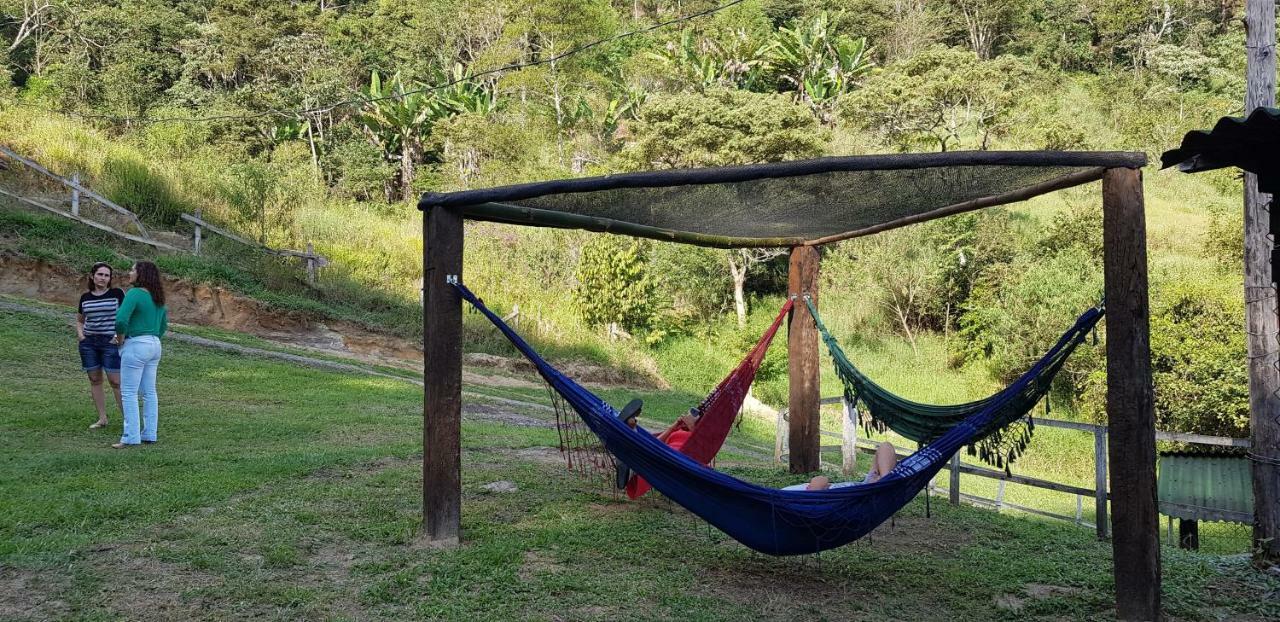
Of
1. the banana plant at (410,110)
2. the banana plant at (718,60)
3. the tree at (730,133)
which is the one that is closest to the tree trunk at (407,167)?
the banana plant at (410,110)

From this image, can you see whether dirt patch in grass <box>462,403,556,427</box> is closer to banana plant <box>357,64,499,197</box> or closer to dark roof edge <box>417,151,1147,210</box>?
dark roof edge <box>417,151,1147,210</box>

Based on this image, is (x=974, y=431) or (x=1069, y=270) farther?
(x=1069, y=270)

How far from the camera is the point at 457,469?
3.51 metres

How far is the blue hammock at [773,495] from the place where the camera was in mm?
2980

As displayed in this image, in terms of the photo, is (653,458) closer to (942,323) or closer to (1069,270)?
(1069,270)

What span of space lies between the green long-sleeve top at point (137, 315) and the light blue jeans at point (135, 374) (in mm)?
47

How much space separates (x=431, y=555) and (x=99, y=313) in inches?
117

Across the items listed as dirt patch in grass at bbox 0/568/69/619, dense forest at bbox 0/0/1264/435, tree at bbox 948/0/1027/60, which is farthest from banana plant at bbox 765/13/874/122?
dirt patch in grass at bbox 0/568/69/619

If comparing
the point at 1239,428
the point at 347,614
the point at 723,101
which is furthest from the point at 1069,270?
the point at 347,614

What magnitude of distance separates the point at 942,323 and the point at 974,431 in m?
14.8

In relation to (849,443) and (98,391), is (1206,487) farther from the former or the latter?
(98,391)

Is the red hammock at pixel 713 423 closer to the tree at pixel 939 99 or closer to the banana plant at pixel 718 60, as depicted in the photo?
the tree at pixel 939 99

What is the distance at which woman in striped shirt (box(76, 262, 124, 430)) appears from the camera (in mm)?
5023

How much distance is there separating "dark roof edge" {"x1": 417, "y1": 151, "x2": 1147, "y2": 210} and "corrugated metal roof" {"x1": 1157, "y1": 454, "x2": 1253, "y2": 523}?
2.48 meters
